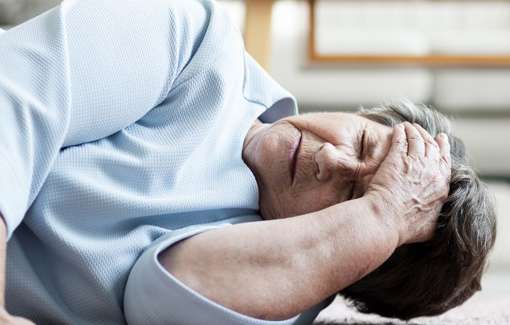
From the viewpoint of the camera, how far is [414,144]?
3.42 feet

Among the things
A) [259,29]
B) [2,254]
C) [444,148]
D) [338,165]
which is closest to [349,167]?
[338,165]

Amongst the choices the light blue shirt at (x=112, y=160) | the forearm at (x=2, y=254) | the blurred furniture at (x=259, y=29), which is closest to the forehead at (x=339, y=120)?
the light blue shirt at (x=112, y=160)

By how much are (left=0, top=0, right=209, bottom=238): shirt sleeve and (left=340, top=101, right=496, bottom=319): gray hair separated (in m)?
0.33

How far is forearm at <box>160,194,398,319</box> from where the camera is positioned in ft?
3.01

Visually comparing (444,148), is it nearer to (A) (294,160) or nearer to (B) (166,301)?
(A) (294,160)

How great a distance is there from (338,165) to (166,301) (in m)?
0.29

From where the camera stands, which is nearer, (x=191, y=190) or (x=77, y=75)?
(x=77, y=75)

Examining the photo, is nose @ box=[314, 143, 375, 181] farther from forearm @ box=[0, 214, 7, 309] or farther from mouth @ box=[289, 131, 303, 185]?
forearm @ box=[0, 214, 7, 309]

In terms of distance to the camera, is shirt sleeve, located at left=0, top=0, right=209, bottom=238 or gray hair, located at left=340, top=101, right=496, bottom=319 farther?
gray hair, located at left=340, top=101, right=496, bottom=319

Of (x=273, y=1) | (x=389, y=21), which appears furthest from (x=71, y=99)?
(x=389, y=21)

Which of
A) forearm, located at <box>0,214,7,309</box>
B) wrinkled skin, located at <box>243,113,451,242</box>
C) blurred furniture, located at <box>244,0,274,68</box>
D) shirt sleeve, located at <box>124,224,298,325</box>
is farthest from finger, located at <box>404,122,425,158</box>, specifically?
blurred furniture, located at <box>244,0,274,68</box>

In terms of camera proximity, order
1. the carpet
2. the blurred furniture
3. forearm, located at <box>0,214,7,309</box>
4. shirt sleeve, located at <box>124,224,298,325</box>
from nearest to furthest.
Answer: forearm, located at <box>0,214,7,309</box> → shirt sleeve, located at <box>124,224,298,325</box> → the carpet → the blurred furniture

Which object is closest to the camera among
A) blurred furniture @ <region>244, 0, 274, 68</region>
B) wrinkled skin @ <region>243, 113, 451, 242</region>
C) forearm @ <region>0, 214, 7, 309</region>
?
forearm @ <region>0, 214, 7, 309</region>

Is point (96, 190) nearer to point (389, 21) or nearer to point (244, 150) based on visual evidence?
point (244, 150)
